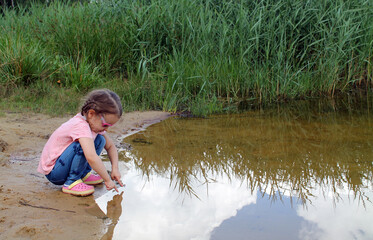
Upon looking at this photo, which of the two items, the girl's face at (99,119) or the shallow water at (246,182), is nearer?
the shallow water at (246,182)

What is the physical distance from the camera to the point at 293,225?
7.63ft

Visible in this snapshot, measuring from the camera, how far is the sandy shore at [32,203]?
2.17 meters

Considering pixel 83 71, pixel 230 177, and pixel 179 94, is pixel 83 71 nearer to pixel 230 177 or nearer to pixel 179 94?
pixel 179 94

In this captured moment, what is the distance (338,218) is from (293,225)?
0.30 metres

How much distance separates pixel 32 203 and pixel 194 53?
445 centimetres

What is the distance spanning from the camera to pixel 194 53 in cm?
A: 657

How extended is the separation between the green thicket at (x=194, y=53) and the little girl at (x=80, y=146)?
287cm

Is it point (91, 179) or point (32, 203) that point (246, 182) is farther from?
point (32, 203)

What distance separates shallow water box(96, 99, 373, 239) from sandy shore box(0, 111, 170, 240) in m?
0.15

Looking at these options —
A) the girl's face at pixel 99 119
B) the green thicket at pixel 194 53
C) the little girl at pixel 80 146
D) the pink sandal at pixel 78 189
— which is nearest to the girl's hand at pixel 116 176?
the little girl at pixel 80 146

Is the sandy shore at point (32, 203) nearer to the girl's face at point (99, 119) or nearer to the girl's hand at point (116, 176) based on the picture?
the girl's hand at point (116, 176)

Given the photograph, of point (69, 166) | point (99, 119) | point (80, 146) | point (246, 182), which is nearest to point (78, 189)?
point (69, 166)

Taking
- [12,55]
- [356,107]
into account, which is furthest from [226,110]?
[12,55]

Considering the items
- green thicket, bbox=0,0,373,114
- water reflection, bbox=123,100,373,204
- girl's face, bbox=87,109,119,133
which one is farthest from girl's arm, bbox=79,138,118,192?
green thicket, bbox=0,0,373,114
